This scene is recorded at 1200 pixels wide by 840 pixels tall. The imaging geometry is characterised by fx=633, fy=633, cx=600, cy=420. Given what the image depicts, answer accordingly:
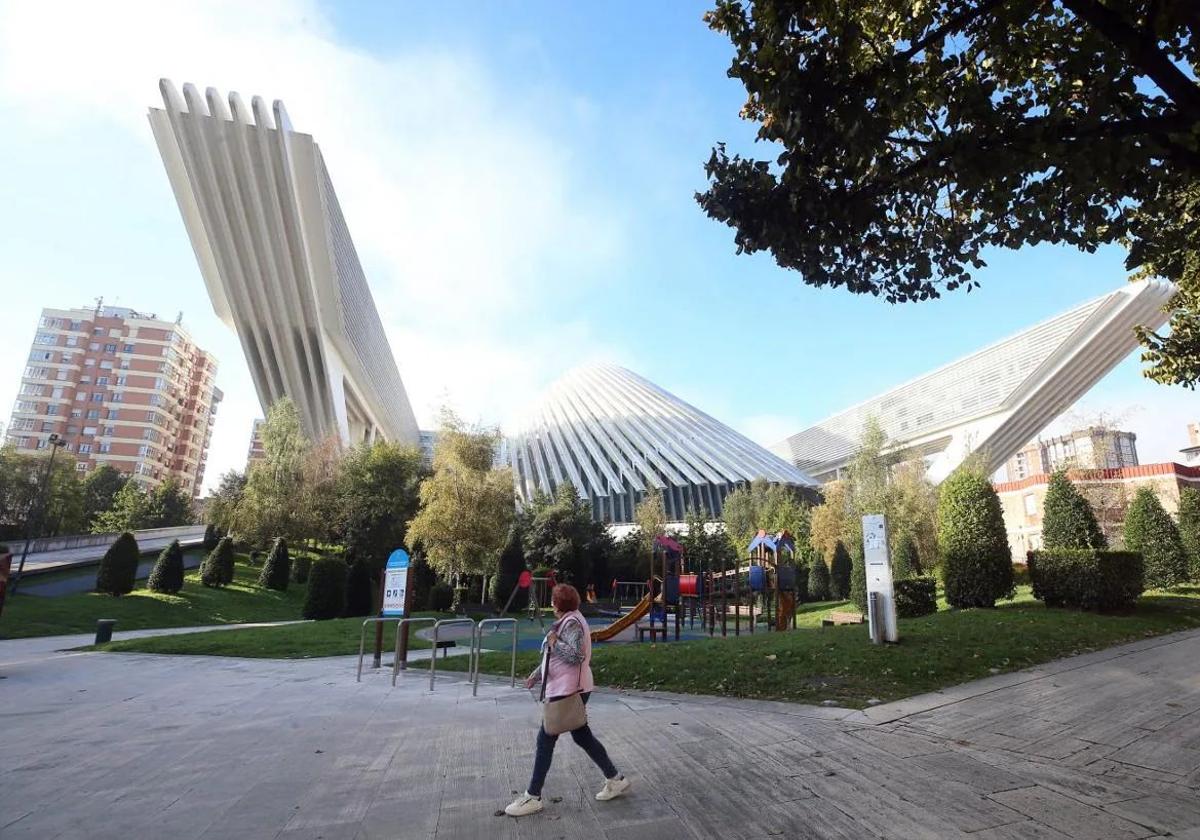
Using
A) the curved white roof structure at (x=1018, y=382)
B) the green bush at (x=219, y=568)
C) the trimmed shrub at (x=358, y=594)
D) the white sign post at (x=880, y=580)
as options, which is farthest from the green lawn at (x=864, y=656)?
the curved white roof structure at (x=1018, y=382)

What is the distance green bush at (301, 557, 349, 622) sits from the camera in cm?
2091

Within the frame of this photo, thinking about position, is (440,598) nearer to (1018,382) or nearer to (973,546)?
(973,546)

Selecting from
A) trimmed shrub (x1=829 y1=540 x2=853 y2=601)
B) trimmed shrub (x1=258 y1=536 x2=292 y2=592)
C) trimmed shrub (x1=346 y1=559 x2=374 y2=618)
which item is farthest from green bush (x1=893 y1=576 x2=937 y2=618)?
trimmed shrub (x1=258 y1=536 x2=292 y2=592)

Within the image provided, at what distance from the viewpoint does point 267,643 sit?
1327cm

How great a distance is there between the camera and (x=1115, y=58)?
184 inches

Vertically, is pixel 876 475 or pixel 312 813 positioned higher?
pixel 876 475

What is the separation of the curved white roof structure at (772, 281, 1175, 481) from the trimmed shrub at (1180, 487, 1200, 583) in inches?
1309

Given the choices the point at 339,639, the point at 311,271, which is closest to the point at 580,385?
the point at 311,271

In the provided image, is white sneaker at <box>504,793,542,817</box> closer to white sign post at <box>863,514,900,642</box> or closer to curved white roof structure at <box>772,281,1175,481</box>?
white sign post at <box>863,514,900,642</box>

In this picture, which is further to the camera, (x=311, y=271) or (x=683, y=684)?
(x=311, y=271)

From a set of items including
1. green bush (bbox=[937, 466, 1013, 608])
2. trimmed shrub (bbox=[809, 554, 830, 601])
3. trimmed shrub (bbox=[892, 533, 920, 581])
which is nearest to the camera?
green bush (bbox=[937, 466, 1013, 608])

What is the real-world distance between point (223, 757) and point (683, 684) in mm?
4765

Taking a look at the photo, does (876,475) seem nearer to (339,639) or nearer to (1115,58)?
(339,639)

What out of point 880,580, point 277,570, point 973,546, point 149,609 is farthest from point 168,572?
point 973,546
